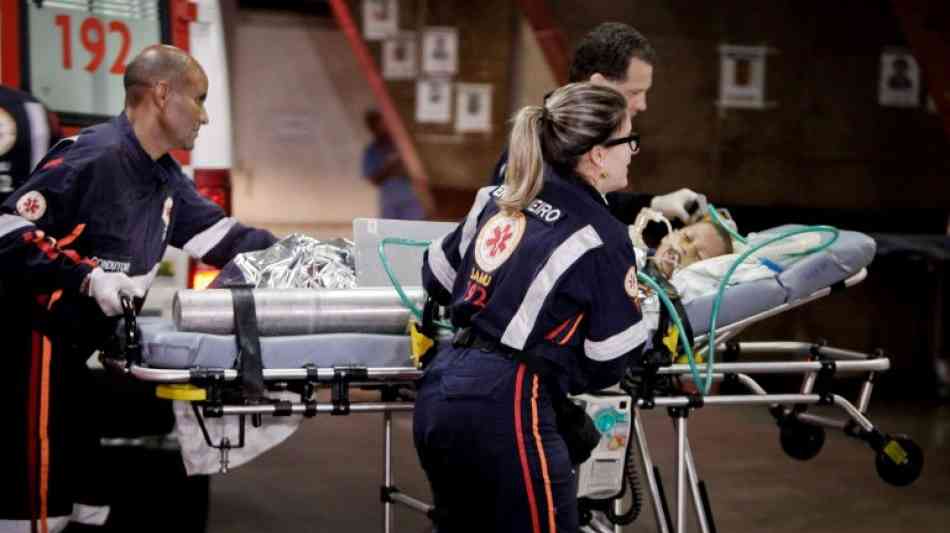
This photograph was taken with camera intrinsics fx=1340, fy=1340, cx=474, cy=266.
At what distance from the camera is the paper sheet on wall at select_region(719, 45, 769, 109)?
927 centimetres

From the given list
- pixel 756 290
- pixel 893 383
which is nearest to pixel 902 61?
pixel 893 383

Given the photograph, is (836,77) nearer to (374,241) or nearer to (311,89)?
(374,241)

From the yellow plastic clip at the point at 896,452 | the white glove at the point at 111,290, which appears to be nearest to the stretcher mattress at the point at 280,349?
the white glove at the point at 111,290

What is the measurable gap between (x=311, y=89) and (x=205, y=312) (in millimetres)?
12260

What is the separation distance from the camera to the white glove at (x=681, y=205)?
4.80 m

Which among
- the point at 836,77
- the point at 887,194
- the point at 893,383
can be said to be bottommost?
the point at 893,383

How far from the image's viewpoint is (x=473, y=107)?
1157cm

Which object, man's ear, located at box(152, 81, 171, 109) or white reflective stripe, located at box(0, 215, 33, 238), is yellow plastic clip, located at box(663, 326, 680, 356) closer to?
man's ear, located at box(152, 81, 171, 109)

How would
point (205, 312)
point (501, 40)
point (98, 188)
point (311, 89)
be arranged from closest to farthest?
point (205, 312)
point (98, 188)
point (501, 40)
point (311, 89)

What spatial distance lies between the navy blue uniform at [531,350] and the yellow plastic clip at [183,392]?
0.68 metres

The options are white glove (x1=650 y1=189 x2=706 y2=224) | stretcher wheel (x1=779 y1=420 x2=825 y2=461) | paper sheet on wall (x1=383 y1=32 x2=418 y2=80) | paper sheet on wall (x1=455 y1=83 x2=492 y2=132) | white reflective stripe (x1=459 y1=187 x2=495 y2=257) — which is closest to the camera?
white reflective stripe (x1=459 y1=187 x2=495 y2=257)

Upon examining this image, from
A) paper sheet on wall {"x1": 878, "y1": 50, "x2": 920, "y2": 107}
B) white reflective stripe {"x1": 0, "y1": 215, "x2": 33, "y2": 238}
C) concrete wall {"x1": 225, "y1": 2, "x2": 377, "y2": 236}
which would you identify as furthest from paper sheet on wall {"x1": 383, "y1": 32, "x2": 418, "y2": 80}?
white reflective stripe {"x1": 0, "y1": 215, "x2": 33, "y2": 238}

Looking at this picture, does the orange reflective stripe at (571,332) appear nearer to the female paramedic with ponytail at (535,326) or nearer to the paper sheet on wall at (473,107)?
the female paramedic with ponytail at (535,326)

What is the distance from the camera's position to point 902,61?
931 cm
